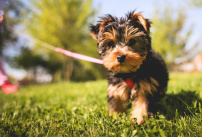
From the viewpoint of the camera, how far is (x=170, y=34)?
798 inches

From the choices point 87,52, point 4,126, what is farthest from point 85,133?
point 87,52

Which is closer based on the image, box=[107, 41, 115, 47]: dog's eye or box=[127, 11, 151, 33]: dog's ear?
box=[127, 11, 151, 33]: dog's ear

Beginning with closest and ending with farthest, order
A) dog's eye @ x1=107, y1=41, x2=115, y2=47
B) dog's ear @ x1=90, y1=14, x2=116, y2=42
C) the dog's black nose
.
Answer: the dog's black nose, dog's eye @ x1=107, y1=41, x2=115, y2=47, dog's ear @ x1=90, y1=14, x2=116, y2=42

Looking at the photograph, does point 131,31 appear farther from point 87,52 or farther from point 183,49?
point 183,49

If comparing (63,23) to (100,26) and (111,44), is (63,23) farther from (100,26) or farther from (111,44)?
(111,44)

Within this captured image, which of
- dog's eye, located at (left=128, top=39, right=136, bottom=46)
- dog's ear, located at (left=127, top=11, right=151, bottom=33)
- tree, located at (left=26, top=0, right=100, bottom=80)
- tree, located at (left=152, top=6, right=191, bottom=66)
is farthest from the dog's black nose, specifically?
tree, located at (left=152, top=6, right=191, bottom=66)

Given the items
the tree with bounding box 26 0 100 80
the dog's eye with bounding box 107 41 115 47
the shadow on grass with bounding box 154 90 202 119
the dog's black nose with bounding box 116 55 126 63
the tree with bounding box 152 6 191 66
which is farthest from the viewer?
the tree with bounding box 152 6 191 66

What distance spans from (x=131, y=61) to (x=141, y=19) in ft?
2.42

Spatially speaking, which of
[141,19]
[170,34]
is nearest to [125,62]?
[141,19]

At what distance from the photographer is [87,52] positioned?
13125 millimetres

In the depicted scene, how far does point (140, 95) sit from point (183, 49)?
22.1 m

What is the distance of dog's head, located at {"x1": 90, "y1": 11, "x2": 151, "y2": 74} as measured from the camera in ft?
6.80

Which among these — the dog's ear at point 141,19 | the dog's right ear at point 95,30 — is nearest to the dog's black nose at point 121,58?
the dog's ear at point 141,19

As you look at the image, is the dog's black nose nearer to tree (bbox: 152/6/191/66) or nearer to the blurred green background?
the blurred green background
